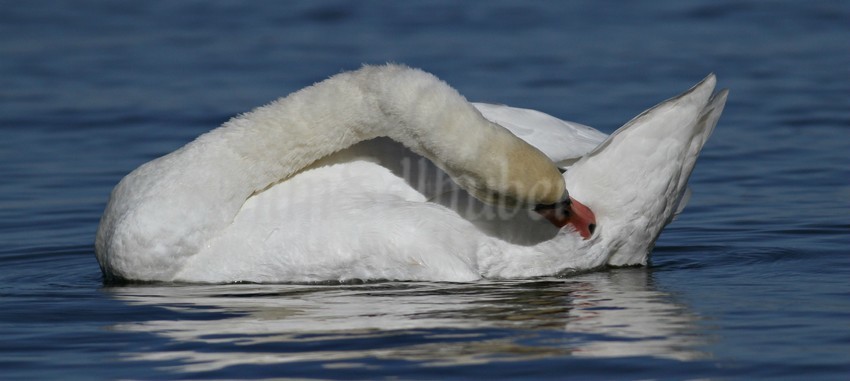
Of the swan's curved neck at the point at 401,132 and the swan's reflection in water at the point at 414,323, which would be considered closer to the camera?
the swan's reflection in water at the point at 414,323

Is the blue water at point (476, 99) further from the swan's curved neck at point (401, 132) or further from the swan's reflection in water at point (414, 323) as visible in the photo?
the swan's curved neck at point (401, 132)

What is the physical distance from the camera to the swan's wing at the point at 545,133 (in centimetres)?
945

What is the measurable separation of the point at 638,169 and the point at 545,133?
722mm

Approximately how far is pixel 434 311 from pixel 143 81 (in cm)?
1059

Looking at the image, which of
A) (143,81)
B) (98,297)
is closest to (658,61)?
(143,81)

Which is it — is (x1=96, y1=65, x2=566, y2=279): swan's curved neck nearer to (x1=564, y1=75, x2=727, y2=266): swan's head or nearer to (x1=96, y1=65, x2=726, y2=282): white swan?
(x1=96, y1=65, x2=726, y2=282): white swan

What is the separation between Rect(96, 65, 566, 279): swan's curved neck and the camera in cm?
862

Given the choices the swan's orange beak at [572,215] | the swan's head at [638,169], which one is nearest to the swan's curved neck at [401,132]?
the swan's orange beak at [572,215]

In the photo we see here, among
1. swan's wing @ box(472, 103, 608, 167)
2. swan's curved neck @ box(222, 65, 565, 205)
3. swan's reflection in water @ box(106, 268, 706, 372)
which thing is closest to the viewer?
swan's reflection in water @ box(106, 268, 706, 372)

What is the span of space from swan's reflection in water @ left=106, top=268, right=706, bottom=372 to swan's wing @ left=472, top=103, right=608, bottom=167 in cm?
85

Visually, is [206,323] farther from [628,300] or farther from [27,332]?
[628,300]

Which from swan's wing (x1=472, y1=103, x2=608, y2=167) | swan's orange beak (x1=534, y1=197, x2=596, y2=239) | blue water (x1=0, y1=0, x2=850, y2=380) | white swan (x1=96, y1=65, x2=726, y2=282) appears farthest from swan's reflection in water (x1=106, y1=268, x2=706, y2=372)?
swan's wing (x1=472, y1=103, x2=608, y2=167)

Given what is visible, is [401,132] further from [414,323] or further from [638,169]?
[414,323]

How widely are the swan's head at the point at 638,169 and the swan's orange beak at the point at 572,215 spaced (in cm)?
2
